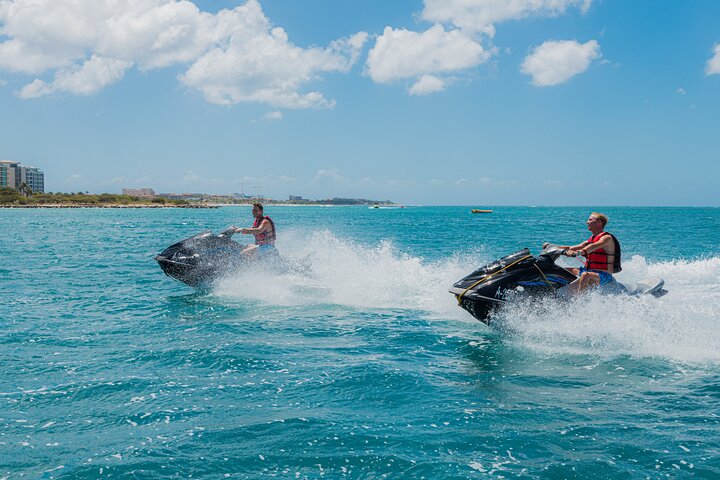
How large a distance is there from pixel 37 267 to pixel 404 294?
13669 millimetres

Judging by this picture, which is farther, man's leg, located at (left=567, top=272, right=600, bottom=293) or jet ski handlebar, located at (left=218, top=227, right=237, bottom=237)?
jet ski handlebar, located at (left=218, top=227, right=237, bottom=237)

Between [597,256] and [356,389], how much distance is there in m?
4.70

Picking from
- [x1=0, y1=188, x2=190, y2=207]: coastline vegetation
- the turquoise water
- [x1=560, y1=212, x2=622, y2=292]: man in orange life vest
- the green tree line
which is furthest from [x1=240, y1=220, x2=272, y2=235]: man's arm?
the green tree line

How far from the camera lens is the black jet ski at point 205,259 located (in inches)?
508

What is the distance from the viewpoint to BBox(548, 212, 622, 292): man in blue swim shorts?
8.80 meters

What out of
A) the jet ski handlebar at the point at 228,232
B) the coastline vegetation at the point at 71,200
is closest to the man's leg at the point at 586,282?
the jet ski handlebar at the point at 228,232

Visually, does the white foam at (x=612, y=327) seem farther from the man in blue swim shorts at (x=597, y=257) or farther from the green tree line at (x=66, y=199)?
the green tree line at (x=66, y=199)

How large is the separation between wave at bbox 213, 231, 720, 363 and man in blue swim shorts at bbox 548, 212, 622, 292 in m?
0.25

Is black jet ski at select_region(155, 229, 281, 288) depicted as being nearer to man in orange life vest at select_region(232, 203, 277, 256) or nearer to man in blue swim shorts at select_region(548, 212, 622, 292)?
man in orange life vest at select_region(232, 203, 277, 256)

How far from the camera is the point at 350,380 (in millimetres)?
6938

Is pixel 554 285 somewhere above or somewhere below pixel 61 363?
above

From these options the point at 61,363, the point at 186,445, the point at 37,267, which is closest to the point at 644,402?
the point at 186,445

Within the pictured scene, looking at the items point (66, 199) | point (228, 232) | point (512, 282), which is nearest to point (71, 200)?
point (66, 199)

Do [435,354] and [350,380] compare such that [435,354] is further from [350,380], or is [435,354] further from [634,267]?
[634,267]
